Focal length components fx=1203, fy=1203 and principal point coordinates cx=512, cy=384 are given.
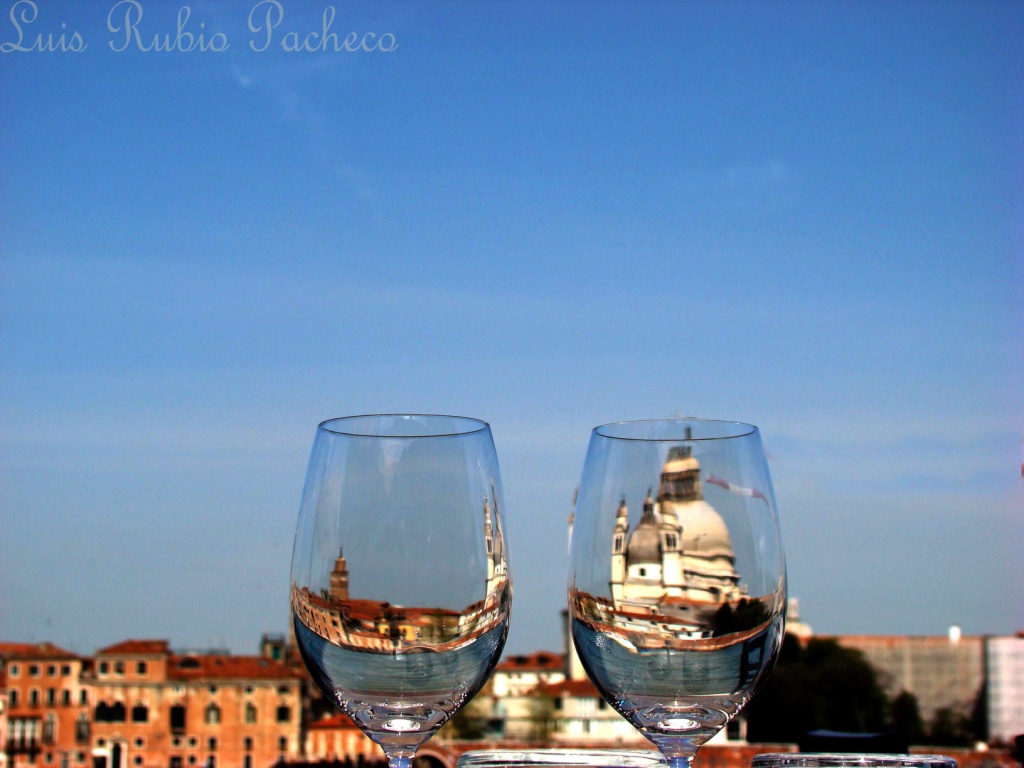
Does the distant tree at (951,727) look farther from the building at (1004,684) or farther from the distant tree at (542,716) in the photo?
the distant tree at (542,716)

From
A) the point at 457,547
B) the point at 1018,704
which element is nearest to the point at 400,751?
the point at 457,547

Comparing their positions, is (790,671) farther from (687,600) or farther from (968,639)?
(687,600)

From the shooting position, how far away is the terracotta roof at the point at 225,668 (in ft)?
96.3

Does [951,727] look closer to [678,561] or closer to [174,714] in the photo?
[174,714]

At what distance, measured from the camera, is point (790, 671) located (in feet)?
81.5

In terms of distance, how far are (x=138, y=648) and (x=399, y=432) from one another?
103 feet

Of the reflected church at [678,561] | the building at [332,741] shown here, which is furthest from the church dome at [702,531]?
the building at [332,741]

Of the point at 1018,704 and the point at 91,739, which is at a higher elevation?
the point at 1018,704

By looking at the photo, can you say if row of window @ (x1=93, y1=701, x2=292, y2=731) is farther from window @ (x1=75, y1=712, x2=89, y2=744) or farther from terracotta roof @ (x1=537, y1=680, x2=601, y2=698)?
terracotta roof @ (x1=537, y1=680, x2=601, y2=698)

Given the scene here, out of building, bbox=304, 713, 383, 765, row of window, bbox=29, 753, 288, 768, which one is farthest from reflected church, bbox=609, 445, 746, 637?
row of window, bbox=29, 753, 288, 768

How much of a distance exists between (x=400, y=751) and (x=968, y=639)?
92.0 ft

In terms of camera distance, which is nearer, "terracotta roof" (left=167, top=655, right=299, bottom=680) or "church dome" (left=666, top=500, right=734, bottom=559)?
"church dome" (left=666, top=500, right=734, bottom=559)

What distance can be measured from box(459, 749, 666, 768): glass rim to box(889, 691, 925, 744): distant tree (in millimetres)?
25366

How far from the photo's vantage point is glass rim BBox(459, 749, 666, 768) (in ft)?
1.87
